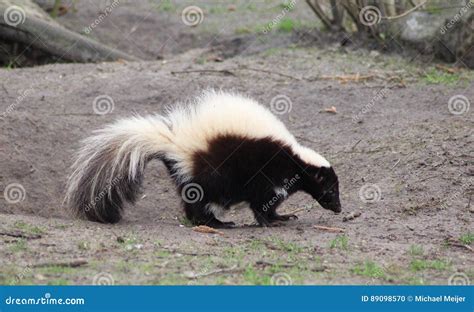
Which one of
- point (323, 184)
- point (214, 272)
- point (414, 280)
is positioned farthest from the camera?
point (323, 184)

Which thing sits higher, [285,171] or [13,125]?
[285,171]

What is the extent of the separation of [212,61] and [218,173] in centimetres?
568

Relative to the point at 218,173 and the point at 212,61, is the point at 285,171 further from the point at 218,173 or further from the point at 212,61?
the point at 212,61

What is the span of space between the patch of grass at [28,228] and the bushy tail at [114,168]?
90 cm

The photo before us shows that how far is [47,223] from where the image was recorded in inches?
300

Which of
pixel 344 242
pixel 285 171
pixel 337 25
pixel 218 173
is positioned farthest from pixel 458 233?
pixel 337 25

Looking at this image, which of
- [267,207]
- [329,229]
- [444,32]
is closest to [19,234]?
[267,207]

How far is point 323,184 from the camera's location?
862cm

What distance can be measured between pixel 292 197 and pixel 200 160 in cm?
212

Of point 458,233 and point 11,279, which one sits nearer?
point 11,279

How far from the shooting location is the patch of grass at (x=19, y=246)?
21.4 feet

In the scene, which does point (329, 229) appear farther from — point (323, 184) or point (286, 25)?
point (286, 25)

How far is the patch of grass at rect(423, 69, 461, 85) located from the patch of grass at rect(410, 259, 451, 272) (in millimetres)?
5481

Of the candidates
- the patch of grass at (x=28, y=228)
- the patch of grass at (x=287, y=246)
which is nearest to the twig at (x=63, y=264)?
the patch of grass at (x=28, y=228)
